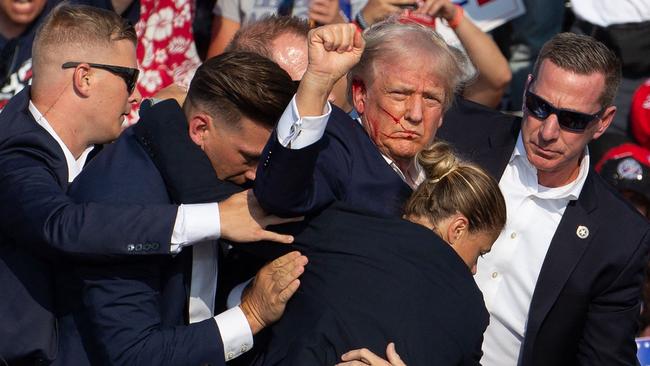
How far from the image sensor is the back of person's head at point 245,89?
146 inches

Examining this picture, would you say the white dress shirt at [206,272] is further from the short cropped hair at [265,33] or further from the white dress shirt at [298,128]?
the short cropped hair at [265,33]

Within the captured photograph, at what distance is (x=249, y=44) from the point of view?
4844 millimetres

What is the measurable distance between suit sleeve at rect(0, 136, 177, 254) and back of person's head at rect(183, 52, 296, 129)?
381 millimetres

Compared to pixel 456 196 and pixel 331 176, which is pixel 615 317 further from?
pixel 331 176

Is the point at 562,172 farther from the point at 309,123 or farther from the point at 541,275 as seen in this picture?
the point at 309,123

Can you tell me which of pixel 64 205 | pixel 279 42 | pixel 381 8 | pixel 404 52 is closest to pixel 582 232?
pixel 404 52

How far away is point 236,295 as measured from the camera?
3910 millimetres

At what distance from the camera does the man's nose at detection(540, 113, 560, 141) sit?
4762 millimetres

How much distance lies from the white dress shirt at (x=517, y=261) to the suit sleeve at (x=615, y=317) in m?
0.28

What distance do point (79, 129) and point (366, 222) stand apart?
1241 millimetres

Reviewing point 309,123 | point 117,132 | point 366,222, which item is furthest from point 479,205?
point 117,132

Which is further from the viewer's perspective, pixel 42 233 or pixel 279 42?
pixel 279 42

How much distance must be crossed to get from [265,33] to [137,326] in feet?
5.77

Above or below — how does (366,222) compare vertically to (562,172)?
above
